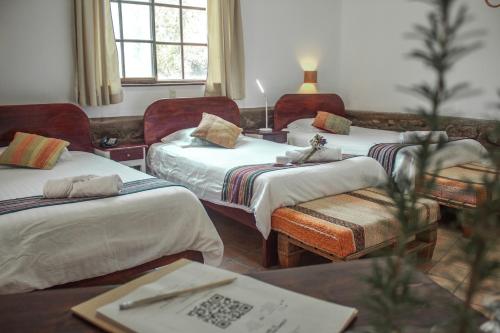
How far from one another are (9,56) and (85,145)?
971 millimetres

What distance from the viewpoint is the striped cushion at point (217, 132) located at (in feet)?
13.4

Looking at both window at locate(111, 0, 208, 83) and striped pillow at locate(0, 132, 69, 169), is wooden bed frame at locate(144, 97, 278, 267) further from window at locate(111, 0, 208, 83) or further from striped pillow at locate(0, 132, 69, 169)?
striped pillow at locate(0, 132, 69, 169)

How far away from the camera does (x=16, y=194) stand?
95.4 inches

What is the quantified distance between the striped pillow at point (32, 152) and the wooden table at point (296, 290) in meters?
2.48

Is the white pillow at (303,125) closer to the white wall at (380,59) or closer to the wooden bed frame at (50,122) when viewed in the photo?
the white wall at (380,59)

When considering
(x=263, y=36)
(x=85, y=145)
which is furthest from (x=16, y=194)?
(x=263, y=36)

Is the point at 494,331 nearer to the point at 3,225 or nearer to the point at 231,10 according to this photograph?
the point at 3,225

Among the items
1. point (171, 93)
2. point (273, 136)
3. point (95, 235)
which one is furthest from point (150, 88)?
point (95, 235)

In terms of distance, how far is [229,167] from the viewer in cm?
326

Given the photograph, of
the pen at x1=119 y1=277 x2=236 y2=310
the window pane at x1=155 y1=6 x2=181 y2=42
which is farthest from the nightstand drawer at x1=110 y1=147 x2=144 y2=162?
the pen at x1=119 y1=277 x2=236 y2=310

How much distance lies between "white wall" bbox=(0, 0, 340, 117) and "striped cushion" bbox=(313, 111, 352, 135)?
0.68 meters

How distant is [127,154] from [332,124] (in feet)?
7.87

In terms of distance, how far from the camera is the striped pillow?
3191 millimetres

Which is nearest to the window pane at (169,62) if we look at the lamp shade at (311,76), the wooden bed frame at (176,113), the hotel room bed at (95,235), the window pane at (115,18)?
the wooden bed frame at (176,113)
